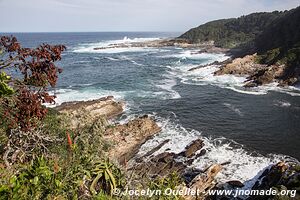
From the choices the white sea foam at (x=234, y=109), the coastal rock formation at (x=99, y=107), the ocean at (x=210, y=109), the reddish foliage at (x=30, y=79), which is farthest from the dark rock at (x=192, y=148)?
the reddish foliage at (x=30, y=79)

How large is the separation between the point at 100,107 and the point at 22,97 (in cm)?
3241

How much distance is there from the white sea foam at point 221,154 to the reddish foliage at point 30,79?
1780 centimetres

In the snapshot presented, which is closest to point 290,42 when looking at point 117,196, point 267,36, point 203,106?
point 267,36

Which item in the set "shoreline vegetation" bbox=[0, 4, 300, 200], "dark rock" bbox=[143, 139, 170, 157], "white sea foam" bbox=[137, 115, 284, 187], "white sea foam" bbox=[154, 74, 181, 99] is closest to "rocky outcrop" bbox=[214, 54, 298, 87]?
"shoreline vegetation" bbox=[0, 4, 300, 200]

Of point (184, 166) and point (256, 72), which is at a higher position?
point (256, 72)

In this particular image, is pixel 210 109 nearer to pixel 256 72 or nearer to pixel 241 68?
pixel 256 72

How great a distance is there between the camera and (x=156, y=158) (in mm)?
25156

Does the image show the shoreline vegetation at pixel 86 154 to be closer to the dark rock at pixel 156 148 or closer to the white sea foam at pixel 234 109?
the dark rock at pixel 156 148

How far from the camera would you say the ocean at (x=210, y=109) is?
26.4m

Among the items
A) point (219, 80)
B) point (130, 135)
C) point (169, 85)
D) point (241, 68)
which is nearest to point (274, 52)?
point (241, 68)

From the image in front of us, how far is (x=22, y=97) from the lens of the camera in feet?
18.7

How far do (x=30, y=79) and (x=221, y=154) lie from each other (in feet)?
72.7

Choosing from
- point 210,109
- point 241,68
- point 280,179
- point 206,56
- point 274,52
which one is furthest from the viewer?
point 206,56

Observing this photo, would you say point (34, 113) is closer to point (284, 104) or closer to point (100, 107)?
point (100, 107)
